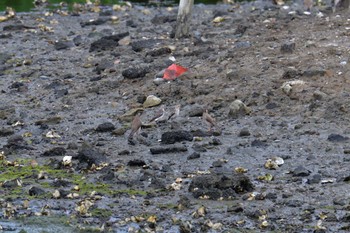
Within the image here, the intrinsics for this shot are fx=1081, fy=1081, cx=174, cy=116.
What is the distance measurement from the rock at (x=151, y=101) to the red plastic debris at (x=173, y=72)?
0.50 metres

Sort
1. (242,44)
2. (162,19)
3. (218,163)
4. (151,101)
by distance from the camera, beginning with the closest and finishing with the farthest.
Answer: (218,163), (151,101), (242,44), (162,19)

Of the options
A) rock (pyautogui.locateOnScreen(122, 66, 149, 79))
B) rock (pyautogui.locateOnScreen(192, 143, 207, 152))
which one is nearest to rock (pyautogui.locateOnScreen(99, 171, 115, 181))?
rock (pyautogui.locateOnScreen(192, 143, 207, 152))

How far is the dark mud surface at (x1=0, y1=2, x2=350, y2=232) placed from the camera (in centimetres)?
822

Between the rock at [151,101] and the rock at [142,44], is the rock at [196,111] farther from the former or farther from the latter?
the rock at [142,44]

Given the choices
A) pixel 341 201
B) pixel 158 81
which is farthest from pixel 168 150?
pixel 158 81

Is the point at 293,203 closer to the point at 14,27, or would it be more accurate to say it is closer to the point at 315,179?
the point at 315,179

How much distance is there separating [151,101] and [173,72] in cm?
67

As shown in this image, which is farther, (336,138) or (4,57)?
(4,57)

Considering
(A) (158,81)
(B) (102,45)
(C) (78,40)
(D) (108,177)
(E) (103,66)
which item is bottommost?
(C) (78,40)

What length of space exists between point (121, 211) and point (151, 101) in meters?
3.22

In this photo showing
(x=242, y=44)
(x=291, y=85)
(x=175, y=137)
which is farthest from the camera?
(x=242, y=44)

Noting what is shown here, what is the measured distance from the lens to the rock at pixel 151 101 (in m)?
11.4

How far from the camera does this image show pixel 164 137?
10039mm

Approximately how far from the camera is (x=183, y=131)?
397 inches
